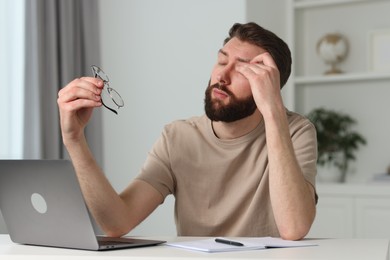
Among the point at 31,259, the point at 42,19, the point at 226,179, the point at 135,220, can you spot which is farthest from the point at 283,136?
the point at 42,19

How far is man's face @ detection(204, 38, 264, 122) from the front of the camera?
80.4 inches

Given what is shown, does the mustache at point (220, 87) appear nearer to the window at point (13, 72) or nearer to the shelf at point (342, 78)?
the window at point (13, 72)

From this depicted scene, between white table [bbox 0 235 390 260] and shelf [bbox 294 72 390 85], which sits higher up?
shelf [bbox 294 72 390 85]

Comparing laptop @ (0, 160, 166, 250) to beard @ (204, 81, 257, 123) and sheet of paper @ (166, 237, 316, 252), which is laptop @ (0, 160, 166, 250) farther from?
beard @ (204, 81, 257, 123)

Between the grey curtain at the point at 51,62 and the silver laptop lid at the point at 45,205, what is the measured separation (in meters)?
1.77

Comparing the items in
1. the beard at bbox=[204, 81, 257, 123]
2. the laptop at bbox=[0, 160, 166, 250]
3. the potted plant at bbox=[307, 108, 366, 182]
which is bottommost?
the potted plant at bbox=[307, 108, 366, 182]

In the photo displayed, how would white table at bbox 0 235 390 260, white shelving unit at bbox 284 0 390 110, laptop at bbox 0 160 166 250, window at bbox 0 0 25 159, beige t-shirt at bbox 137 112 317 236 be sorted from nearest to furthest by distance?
1. white table at bbox 0 235 390 260
2. laptop at bbox 0 160 166 250
3. beige t-shirt at bbox 137 112 317 236
4. window at bbox 0 0 25 159
5. white shelving unit at bbox 284 0 390 110

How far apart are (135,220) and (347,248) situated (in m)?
0.72

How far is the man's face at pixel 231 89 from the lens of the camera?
2043mm

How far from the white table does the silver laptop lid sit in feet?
0.10

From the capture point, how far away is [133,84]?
12.8 ft

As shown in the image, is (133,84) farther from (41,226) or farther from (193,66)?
(41,226)

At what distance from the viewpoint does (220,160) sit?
6.82 ft

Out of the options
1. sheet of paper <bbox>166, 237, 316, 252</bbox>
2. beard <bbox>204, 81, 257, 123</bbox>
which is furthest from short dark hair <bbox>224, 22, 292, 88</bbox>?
sheet of paper <bbox>166, 237, 316, 252</bbox>
